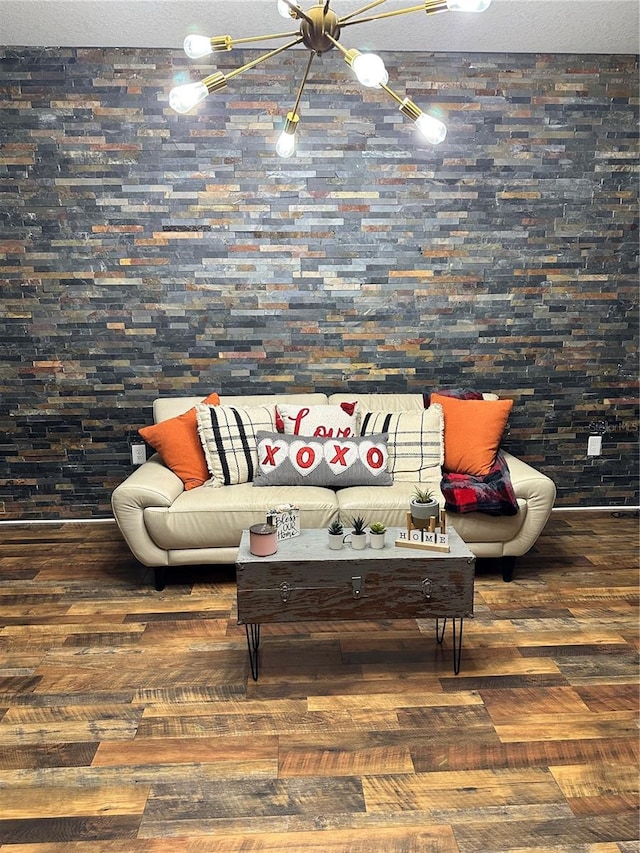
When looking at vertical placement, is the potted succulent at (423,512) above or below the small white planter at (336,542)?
above

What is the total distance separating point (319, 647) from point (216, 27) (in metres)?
3.22

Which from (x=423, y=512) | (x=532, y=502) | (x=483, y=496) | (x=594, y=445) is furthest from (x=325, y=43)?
(x=594, y=445)

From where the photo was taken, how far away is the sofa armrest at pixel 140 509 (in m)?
3.21

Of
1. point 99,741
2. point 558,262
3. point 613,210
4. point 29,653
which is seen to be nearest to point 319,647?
point 99,741

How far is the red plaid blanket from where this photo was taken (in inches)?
129

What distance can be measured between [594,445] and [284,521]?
2561 mm

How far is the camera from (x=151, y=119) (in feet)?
12.9

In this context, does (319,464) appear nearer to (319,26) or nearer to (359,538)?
(359,538)

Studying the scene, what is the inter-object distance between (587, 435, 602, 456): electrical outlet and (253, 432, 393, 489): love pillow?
1.63 metres

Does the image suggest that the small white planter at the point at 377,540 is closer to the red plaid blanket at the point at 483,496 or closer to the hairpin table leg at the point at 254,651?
the hairpin table leg at the point at 254,651

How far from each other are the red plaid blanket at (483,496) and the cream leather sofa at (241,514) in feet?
0.17

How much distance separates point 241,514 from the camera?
128 inches

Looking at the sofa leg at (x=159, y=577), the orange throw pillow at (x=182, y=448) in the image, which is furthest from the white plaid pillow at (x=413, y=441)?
the sofa leg at (x=159, y=577)

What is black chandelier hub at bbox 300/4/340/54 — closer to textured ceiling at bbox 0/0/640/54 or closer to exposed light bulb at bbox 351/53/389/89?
exposed light bulb at bbox 351/53/389/89
